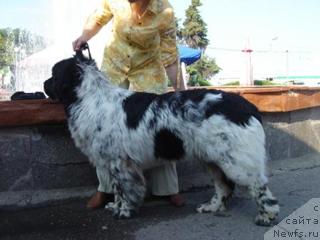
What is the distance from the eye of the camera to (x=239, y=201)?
4.55m

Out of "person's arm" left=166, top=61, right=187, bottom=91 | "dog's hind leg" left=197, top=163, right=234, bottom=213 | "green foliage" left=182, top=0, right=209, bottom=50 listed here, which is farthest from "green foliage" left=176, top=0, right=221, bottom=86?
"dog's hind leg" left=197, top=163, right=234, bottom=213

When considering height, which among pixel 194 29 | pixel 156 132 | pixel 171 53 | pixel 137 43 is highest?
pixel 194 29

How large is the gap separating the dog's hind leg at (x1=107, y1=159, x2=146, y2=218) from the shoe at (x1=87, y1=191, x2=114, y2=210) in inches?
12.7

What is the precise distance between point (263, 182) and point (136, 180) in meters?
1.06

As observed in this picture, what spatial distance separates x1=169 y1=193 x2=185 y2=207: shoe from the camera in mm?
4488

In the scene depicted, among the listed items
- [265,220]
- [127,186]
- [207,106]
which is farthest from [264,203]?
[127,186]

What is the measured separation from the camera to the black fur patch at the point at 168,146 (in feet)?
12.6

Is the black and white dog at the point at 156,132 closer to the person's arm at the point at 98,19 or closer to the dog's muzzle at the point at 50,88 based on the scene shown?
the dog's muzzle at the point at 50,88

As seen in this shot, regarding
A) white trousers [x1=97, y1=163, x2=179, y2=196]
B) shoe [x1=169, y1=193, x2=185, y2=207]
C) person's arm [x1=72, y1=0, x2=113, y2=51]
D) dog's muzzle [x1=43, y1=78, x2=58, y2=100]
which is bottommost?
shoe [x1=169, y1=193, x2=185, y2=207]

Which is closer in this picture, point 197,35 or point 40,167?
point 40,167

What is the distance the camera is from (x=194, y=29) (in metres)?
44.6

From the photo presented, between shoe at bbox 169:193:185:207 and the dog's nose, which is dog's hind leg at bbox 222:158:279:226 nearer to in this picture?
shoe at bbox 169:193:185:207

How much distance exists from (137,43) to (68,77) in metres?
0.73

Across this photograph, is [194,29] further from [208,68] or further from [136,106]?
[136,106]
